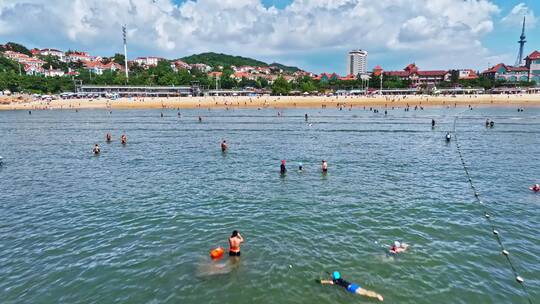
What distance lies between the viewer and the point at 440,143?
143ft

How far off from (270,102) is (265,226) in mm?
106508

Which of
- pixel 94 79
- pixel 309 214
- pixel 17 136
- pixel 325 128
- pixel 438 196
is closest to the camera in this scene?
pixel 309 214

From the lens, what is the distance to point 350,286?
1230 cm

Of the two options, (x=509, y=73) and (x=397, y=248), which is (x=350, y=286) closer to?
(x=397, y=248)

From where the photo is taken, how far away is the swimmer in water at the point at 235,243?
14.5 meters

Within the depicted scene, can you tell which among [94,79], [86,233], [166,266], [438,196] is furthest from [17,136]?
[94,79]

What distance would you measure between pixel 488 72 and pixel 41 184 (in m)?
210

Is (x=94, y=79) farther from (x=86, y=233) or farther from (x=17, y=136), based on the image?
(x=86, y=233)

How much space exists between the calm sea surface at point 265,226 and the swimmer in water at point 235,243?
1.42 feet

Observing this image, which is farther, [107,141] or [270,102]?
[270,102]

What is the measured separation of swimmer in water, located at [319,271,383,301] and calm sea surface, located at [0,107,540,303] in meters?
0.22

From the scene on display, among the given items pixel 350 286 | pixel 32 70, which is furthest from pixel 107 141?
pixel 32 70

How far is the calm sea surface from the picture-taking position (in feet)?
42.2

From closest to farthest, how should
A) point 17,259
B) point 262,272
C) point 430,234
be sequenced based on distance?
point 262,272 < point 17,259 < point 430,234
